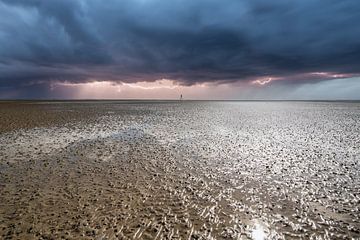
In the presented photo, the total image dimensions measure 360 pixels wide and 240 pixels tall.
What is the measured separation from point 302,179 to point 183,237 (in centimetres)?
638

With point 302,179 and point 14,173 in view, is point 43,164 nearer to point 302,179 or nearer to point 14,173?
point 14,173

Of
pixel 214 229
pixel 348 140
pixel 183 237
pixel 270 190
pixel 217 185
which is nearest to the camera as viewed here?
pixel 183 237

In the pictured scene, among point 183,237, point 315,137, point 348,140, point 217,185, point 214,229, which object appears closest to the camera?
point 183,237

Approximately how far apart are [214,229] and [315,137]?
17463 millimetres

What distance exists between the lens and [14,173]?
10.4m

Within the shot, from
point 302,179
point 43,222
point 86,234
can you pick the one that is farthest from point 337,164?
point 43,222

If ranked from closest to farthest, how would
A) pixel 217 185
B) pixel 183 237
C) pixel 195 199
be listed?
pixel 183 237 → pixel 195 199 → pixel 217 185

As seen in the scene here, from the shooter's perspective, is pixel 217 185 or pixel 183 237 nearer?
pixel 183 237

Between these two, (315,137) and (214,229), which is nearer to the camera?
(214,229)

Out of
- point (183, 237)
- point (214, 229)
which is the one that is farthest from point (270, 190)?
point (183, 237)

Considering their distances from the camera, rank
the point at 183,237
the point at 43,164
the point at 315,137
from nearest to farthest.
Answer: the point at 183,237 → the point at 43,164 → the point at 315,137

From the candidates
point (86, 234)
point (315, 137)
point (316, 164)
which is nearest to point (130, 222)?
point (86, 234)

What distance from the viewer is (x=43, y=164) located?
11.8m

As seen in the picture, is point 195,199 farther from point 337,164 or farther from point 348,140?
point 348,140
